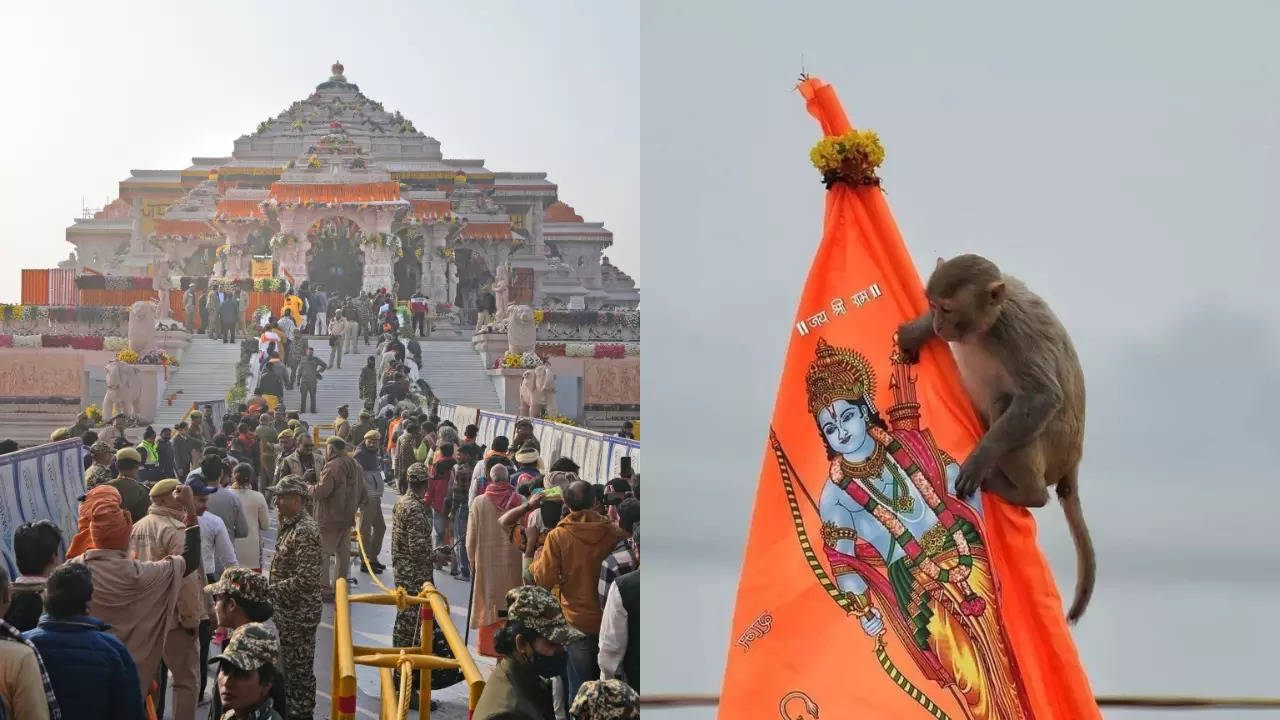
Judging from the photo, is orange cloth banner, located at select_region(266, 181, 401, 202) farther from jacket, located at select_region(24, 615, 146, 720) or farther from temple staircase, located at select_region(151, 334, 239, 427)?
jacket, located at select_region(24, 615, 146, 720)

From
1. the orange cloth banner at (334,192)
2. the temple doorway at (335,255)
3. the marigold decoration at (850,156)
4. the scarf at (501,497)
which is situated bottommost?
the scarf at (501,497)

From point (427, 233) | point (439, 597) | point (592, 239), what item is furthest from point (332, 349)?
point (592, 239)

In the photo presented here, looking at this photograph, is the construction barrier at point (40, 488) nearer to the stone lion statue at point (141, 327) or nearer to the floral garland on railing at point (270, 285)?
the stone lion statue at point (141, 327)

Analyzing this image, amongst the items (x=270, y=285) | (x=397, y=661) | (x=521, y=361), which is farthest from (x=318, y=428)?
(x=397, y=661)

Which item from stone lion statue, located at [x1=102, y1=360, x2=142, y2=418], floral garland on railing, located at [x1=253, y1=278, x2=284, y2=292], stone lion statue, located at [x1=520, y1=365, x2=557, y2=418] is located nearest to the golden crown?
stone lion statue, located at [x1=520, y1=365, x2=557, y2=418]

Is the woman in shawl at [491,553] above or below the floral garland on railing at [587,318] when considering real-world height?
below

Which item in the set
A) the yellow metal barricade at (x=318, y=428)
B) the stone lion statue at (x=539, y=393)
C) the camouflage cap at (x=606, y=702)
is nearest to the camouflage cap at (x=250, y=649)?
the camouflage cap at (x=606, y=702)

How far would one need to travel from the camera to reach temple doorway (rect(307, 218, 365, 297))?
2700 centimetres

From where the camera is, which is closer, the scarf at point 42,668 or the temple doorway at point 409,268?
the scarf at point 42,668

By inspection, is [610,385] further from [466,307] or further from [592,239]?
[592,239]

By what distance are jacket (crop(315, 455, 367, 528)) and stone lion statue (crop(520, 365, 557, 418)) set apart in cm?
741

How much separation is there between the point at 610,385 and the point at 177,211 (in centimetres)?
1746

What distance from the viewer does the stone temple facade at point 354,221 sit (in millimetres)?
27266

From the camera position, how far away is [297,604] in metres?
5.77
